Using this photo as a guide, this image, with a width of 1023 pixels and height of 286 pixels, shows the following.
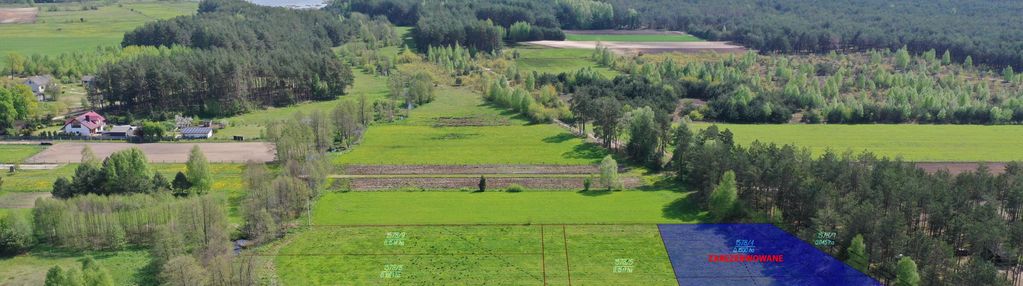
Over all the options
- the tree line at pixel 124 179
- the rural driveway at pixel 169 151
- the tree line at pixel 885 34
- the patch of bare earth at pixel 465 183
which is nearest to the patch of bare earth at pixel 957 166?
the patch of bare earth at pixel 465 183

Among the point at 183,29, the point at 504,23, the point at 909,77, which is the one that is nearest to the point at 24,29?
the point at 183,29

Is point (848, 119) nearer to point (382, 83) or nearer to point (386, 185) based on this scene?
point (386, 185)

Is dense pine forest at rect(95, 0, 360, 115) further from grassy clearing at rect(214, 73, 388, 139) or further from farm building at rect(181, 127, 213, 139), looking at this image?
A: farm building at rect(181, 127, 213, 139)

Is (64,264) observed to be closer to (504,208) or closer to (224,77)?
(504,208)

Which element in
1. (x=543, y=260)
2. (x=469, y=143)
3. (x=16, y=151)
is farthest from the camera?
(x=469, y=143)

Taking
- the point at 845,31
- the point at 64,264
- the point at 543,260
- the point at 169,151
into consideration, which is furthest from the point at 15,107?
the point at 845,31

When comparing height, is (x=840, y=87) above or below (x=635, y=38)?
below

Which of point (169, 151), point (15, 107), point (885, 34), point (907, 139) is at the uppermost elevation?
point (885, 34)

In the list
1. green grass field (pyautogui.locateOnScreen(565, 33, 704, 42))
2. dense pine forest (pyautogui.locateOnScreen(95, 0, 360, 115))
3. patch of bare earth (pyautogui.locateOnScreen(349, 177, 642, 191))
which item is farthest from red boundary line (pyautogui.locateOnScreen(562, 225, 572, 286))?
green grass field (pyautogui.locateOnScreen(565, 33, 704, 42))
